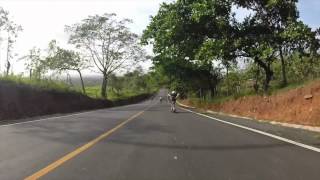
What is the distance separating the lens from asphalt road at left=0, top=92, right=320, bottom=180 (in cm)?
829

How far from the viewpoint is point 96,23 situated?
2852 inches

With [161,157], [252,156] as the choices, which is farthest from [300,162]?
[161,157]

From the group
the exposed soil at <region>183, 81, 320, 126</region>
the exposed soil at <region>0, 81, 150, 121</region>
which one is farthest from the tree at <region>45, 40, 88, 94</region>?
the exposed soil at <region>183, 81, 320, 126</region>

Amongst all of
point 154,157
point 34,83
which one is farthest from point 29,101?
point 154,157

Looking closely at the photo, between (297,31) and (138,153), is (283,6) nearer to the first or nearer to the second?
(297,31)

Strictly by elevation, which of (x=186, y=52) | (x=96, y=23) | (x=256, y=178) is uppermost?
(x=96, y=23)

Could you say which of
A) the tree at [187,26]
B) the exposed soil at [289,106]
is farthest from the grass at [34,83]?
the exposed soil at [289,106]

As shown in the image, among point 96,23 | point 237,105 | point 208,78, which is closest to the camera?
point 237,105

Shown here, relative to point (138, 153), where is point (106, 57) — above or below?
above

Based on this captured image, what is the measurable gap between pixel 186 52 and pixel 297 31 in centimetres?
1096

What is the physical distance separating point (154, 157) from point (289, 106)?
1488cm

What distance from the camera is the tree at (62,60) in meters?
68.8

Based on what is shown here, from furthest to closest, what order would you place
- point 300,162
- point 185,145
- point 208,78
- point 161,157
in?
point 208,78, point 185,145, point 161,157, point 300,162

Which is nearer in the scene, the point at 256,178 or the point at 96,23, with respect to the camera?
the point at 256,178
